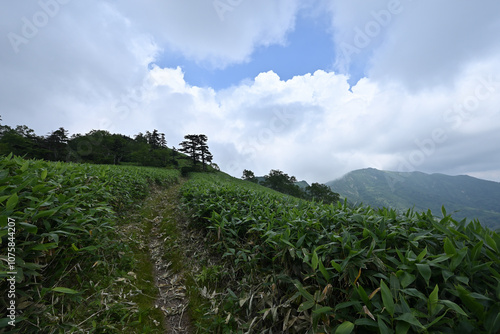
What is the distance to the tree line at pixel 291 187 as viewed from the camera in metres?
60.1

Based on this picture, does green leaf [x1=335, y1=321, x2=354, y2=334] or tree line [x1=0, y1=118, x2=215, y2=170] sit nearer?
green leaf [x1=335, y1=321, x2=354, y2=334]

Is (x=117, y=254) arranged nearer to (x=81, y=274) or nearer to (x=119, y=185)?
(x=81, y=274)

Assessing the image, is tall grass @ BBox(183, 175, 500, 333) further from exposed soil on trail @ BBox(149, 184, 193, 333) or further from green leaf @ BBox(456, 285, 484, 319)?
exposed soil on trail @ BBox(149, 184, 193, 333)

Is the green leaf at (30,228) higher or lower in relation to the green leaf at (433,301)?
higher

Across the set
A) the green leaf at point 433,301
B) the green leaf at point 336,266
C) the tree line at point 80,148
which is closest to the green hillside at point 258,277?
the green leaf at point 433,301

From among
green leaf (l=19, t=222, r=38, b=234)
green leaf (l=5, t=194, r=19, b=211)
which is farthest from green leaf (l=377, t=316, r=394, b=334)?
green leaf (l=5, t=194, r=19, b=211)

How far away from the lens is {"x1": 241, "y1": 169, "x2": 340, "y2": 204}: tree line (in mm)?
60125

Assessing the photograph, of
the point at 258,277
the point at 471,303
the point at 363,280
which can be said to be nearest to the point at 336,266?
the point at 363,280

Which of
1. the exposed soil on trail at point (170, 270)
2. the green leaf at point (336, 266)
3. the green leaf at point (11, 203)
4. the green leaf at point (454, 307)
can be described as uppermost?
the green leaf at point (11, 203)

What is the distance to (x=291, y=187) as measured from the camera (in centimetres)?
6369

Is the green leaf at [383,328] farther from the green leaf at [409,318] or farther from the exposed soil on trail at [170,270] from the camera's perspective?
the exposed soil on trail at [170,270]

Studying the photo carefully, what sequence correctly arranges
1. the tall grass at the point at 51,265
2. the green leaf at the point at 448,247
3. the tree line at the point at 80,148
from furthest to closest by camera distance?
the tree line at the point at 80,148 → the tall grass at the point at 51,265 → the green leaf at the point at 448,247

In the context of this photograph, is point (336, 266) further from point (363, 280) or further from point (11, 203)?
point (11, 203)

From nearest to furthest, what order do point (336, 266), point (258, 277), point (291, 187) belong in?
point (336, 266) → point (258, 277) → point (291, 187)
